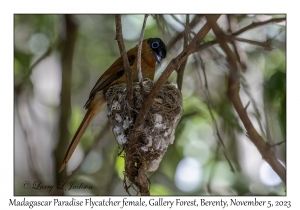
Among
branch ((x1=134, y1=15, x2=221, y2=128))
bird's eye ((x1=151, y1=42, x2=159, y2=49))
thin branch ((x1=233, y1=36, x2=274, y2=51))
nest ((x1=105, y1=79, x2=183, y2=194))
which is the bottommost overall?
nest ((x1=105, y1=79, x2=183, y2=194))

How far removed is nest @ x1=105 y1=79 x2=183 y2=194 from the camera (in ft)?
11.5

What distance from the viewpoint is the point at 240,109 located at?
13.0ft

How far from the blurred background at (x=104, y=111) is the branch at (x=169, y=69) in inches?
29.6

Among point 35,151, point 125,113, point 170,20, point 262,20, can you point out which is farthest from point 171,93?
point 35,151

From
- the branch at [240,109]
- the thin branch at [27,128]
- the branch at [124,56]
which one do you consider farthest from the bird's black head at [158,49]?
the thin branch at [27,128]

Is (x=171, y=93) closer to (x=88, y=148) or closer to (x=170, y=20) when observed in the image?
(x=170, y=20)

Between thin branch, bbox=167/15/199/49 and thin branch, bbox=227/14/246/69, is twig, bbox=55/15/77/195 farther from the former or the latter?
thin branch, bbox=227/14/246/69

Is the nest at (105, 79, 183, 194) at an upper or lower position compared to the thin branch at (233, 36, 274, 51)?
lower

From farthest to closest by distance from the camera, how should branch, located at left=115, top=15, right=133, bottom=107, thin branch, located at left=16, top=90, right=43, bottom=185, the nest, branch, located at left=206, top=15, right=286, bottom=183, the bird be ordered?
the bird < thin branch, located at left=16, top=90, right=43, bottom=185 < branch, located at left=206, top=15, right=286, bottom=183 < the nest < branch, located at left=115, top=15, right=133, bottom=107

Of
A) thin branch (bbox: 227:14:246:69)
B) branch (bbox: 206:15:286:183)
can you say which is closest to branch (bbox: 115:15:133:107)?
branch (bbox: 206:15:286:183)

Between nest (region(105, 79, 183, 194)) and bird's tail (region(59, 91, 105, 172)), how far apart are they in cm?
52

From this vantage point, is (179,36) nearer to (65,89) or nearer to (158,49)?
(158,49)
